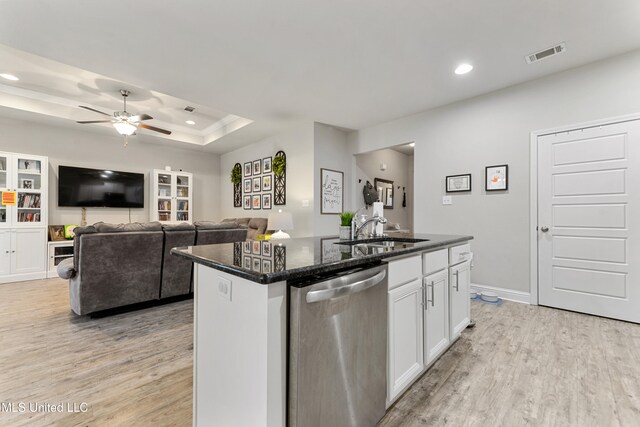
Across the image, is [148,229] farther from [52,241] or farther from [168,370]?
[52,241]

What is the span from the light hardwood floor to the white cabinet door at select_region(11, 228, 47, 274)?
2086 millimetres

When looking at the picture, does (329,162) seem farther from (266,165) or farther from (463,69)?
(463,69)

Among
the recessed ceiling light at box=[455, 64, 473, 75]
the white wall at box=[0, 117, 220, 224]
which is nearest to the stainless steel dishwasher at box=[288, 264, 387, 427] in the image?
the recessed ceiling light at box=[455, 64, 473, 75]

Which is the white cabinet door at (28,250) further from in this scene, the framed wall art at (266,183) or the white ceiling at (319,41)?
the framed wall art at (266,183)

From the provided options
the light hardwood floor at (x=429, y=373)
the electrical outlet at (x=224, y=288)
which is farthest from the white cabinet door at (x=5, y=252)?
the electrical outlet at (x=224, y=288)

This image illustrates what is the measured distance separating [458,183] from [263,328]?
3.69m

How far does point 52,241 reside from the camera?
461 cm

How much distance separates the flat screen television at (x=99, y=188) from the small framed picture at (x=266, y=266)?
573 cm

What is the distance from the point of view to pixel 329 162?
490 centimetres

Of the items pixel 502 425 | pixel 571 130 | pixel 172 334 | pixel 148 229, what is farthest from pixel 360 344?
pixel 571 130

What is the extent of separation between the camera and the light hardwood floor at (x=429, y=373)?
1.42m

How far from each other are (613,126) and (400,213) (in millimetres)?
4163

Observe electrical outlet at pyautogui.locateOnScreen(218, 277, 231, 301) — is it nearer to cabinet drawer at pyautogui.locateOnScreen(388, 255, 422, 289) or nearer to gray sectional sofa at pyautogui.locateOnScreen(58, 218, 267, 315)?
cabinet drawer at pyautogui.locateOnScreen(388, 255, 422, 289)

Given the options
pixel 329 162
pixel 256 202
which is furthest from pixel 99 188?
pixel 329 162
